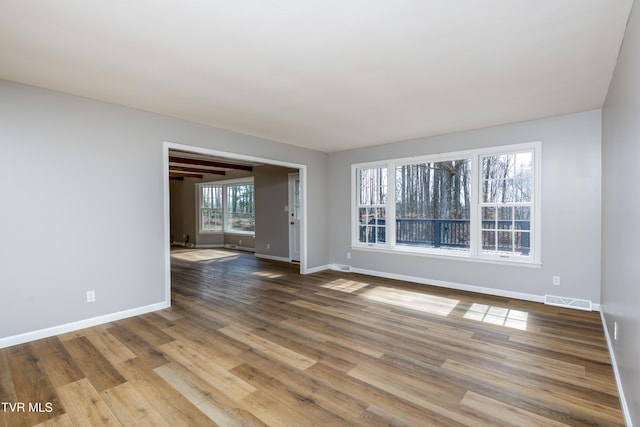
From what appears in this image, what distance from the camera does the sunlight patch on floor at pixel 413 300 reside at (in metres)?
4.01

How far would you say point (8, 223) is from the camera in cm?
296

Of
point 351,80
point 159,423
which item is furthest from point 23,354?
point 351,80

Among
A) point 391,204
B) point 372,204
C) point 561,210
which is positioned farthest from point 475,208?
point 372,204

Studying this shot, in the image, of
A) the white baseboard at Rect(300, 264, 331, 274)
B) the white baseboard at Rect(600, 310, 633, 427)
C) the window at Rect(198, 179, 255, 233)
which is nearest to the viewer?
the white baseboard at Rect(600, 310, 633, 427)

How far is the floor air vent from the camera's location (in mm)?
3922

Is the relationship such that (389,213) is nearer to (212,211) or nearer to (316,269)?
(316,269)

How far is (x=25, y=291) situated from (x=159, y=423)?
229 centimetres

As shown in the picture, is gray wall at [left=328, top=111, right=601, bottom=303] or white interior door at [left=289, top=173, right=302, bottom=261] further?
white interior door at [left=289, top=173, right=302, bottom=261]

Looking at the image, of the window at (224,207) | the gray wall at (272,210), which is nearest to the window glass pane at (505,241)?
A: the gray wall at (272,210)

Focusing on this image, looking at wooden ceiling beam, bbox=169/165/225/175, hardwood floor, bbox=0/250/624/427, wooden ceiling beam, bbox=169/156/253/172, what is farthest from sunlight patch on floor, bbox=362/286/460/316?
wooden ceiling beam, bbox=169/165/225/175

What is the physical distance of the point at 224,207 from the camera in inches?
414

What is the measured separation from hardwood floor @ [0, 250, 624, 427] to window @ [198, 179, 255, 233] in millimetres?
6051

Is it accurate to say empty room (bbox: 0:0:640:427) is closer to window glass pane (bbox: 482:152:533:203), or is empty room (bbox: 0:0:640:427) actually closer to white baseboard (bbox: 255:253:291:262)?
window glass pane (bbox: 482:152:533:203)

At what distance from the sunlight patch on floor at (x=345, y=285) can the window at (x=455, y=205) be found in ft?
2.98
